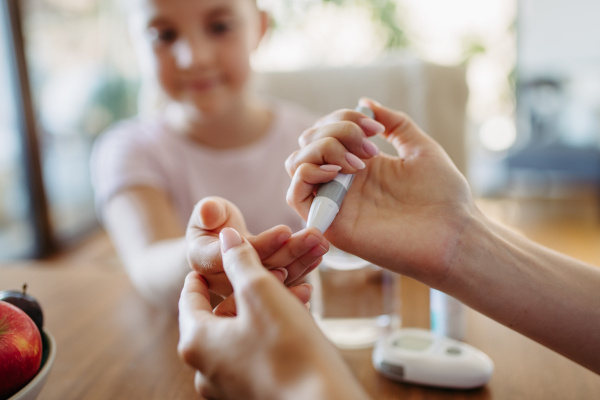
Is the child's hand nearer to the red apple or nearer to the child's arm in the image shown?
the child's arm

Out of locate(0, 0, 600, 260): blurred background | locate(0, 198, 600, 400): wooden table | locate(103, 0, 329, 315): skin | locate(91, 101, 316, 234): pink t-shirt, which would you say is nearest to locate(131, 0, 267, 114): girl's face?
locate(103, 0, 329, 315): skin

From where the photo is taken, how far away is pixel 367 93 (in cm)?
101

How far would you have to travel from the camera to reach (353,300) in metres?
0.66

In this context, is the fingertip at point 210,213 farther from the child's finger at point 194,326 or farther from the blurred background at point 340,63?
the blurred background at point 340,63

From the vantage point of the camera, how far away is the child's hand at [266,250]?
0.37 m

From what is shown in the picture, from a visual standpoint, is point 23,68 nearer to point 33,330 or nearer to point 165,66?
point 165,66

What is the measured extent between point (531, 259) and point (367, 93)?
0.62m

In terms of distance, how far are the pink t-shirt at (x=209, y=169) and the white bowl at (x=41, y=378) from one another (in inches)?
20.9

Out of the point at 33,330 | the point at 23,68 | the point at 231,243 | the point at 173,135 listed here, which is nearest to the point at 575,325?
the point at 231,243

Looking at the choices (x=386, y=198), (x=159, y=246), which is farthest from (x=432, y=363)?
(x=159, y=246)

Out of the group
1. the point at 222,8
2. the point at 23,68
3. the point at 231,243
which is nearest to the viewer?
the point at 231,243

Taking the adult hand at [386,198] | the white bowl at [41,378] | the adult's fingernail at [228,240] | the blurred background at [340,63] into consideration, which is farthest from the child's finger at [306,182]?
the blurred background at [340,63]

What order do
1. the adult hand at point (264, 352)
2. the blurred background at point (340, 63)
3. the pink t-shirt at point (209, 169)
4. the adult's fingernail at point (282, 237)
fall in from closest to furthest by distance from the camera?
the adult hand at point (264, 352) < the adult's fingernail at point (282, 237) < the pink t-shirt at point (209, 169) < the blurred background at point (340, 63)

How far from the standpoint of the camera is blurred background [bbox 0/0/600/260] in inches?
91.8
